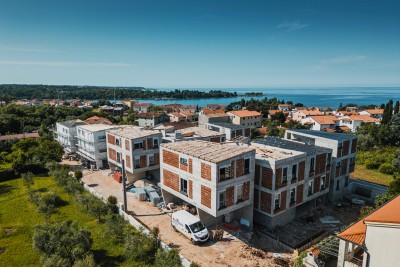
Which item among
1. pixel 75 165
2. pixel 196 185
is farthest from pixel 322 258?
pixel 75 165

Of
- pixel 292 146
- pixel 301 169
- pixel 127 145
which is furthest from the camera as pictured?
pixel 127 145

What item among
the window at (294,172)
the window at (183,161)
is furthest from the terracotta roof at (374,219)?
the window at (183,161)

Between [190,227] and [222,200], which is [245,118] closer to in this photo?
[222,200]

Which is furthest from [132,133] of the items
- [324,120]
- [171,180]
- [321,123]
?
[324,120]

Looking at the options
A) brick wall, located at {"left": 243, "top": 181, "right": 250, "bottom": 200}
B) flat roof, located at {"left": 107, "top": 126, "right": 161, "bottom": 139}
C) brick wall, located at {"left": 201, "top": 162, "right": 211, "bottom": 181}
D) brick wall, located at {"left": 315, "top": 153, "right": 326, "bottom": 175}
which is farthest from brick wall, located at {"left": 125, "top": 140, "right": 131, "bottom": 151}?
brick wall, located at {"left": 315, "top": 153, "right": 326, "bottom": 175}

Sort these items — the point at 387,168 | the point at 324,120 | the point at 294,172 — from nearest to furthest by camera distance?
1. the point at 294,172
2. the point at 387,168
3. the point at 324,120

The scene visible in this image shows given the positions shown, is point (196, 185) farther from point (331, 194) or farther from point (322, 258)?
point (331, 194)

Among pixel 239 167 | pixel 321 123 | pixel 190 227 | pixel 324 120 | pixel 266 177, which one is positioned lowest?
pixel 190 227
